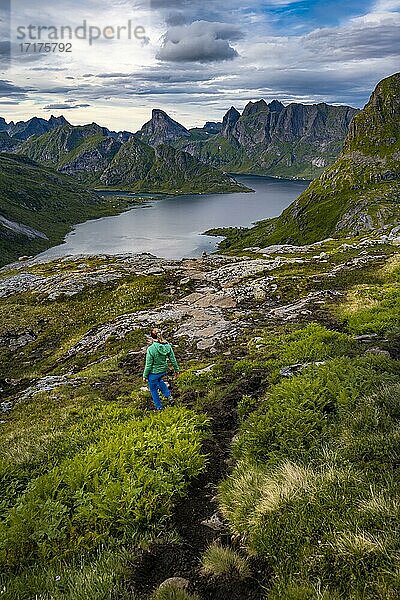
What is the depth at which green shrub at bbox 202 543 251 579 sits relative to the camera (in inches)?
279

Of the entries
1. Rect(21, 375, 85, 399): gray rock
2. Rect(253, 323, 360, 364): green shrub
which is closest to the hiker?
Rect(253, 323, 360, 364): green shrub

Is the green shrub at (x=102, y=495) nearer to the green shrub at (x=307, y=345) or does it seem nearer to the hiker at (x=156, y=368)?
the hiker at (x=156, y=368)

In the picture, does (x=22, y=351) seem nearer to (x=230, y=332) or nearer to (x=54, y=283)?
(x=230, y=332)

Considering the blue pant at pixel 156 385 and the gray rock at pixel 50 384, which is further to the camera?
the gray rock at pixel 50 384

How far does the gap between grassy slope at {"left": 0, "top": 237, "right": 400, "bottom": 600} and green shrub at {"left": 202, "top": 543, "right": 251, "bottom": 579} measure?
24 mm

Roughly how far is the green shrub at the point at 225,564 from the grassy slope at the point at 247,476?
24 mm

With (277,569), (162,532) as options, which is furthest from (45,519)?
(277,569)

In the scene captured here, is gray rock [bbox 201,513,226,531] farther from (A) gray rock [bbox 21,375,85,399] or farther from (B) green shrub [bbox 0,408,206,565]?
(A) gray rock [bbox 21,375,85,399]

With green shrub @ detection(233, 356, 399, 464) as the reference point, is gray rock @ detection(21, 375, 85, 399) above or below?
below

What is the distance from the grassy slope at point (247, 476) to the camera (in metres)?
6.83

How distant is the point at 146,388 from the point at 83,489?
30.7 feet

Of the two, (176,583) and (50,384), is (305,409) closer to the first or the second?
(176,583)

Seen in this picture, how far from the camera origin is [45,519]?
892 cm

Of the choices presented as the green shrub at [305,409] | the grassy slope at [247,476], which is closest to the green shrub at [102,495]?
the grassy slope at [247,476]
